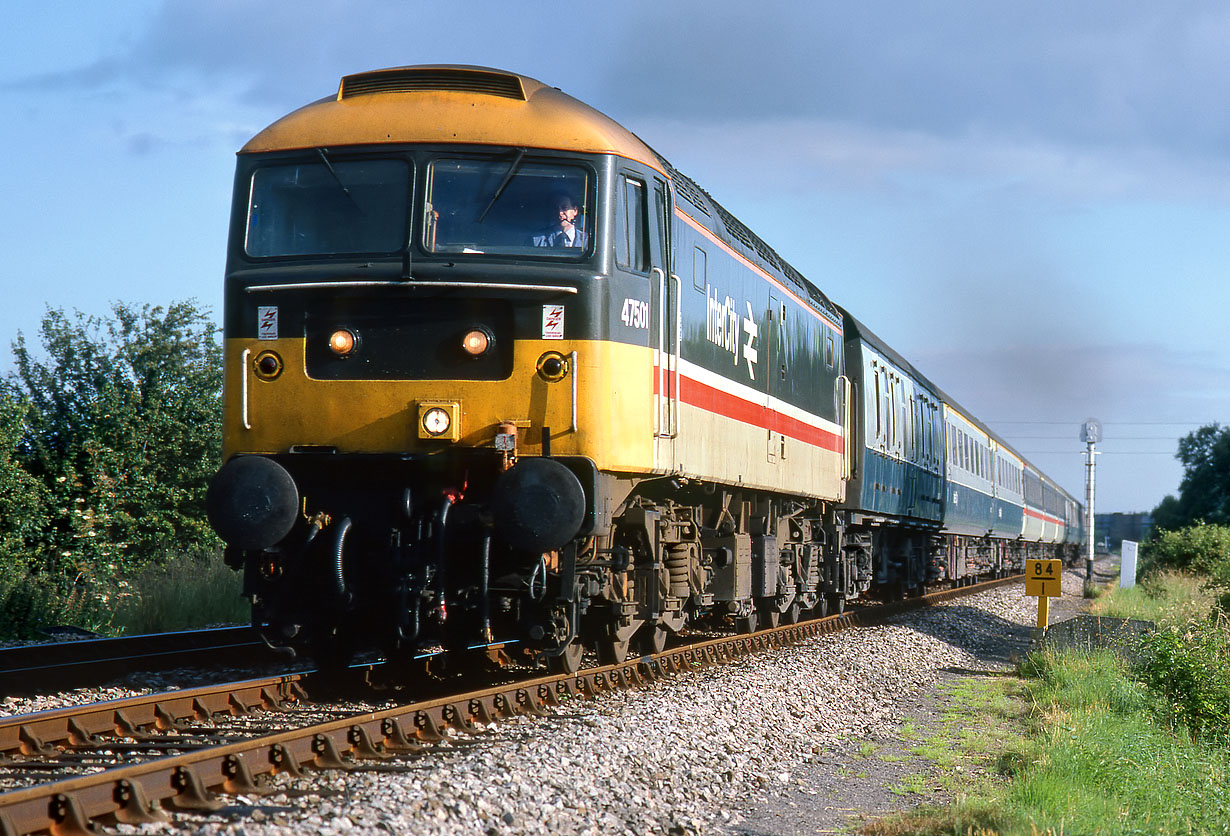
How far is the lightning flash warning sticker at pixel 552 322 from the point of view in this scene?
802 centimetres

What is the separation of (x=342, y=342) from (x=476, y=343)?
2.77 feet

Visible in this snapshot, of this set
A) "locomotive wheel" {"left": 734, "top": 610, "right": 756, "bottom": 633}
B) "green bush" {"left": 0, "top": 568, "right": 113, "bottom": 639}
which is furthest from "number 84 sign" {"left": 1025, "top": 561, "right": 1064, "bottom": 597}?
"green bush" {"left": 0, "top": 568, "right": 113, "bottom": 639}

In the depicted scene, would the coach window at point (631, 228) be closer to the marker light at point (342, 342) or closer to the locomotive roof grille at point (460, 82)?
the locomotive roof grille at point (460, 82)

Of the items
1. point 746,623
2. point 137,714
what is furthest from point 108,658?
point 746,623

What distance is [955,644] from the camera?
51.5ft

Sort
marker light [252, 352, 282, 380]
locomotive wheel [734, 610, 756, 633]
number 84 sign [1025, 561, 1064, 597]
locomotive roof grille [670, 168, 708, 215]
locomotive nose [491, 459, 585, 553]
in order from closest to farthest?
locomotive nose [491, 459, 585, 553]
marker light [252, 352, 282, 380]
locomotive roof grille [670, 168, 708, 215]
locomotive wheel [734, 610, 756, 633]
number 84 sign [1025, 561, 1064, 597]

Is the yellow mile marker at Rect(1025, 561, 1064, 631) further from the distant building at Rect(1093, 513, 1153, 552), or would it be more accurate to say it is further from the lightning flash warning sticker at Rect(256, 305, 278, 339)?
the distant building at Rect(1093, 513, 1153, 552)

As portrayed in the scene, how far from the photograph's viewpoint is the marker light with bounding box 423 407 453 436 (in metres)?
7.91

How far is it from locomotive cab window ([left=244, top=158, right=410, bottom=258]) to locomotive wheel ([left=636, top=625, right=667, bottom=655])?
4.42 metres

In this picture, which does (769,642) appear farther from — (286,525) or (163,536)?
(163,536)

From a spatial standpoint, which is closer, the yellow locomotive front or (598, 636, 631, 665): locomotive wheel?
the yellow locomotive front

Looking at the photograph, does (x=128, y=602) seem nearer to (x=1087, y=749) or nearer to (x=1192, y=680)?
(x=1087, y=749)

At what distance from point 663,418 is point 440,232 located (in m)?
2.04

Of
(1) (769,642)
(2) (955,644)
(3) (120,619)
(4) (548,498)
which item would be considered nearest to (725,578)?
(1) (769,642)
